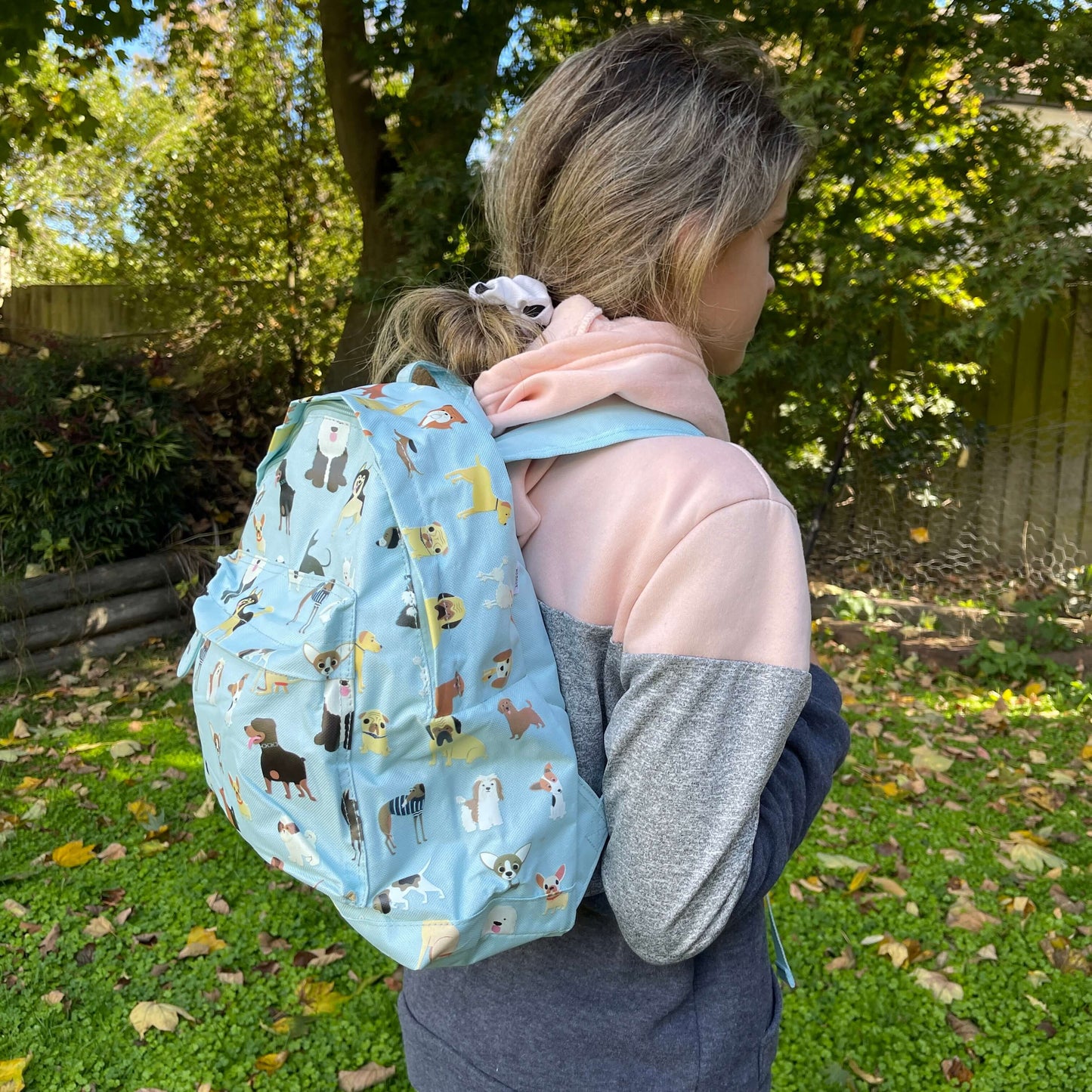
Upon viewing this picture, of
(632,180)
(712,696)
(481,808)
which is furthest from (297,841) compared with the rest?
(632,180)

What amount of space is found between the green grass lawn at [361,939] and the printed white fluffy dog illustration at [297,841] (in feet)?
5.96

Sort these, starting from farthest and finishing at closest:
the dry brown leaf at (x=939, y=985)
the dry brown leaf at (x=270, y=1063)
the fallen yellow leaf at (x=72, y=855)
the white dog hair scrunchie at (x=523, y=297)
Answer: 1. the fallen yellow leaf at (x=72, y=855)
2. the dry brown leaf at (x=939, y=985)
3. the dry brown leaf at (x=270, y=1063)
4. the white dog hair scrunchie at (x=523, y=297)

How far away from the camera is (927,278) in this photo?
5.17 metres

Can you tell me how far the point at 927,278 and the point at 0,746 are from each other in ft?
16.8

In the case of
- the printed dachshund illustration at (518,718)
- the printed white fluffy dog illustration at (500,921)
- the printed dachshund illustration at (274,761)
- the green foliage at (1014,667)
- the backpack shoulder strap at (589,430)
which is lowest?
the green foliage at (1014,667)

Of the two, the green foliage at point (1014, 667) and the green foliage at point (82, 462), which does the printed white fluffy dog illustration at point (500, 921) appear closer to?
the green foliage at point (1014, 667)

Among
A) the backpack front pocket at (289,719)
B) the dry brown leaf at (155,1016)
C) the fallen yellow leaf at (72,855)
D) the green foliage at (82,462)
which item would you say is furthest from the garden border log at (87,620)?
the backpack front pocket at (289,719)

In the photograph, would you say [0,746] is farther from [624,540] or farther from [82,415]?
[624,540]

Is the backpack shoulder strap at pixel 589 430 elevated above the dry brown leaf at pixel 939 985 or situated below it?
above

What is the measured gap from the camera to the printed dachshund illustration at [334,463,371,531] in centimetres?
92

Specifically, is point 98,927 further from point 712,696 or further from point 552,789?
point 712,696

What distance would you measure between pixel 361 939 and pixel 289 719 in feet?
7.91

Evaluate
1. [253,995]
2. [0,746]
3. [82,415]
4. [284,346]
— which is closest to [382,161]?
[284,346]

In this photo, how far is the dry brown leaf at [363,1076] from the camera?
239 cm
